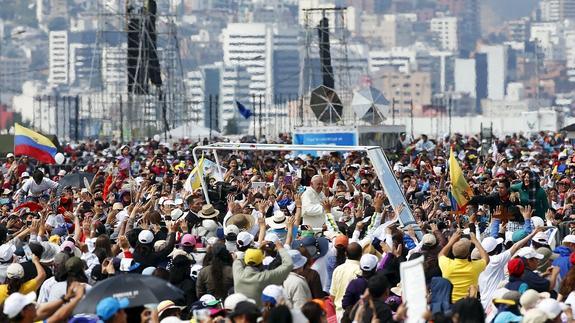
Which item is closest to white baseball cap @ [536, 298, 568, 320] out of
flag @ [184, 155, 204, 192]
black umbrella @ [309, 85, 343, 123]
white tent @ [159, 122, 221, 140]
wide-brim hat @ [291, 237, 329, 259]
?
wide-brim hat @ [291, 237, 329, 259]

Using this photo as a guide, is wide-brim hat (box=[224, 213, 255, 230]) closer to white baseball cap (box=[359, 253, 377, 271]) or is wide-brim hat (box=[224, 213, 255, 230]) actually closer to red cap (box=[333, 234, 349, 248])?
red cap (box=[333, 234, 349, 248])

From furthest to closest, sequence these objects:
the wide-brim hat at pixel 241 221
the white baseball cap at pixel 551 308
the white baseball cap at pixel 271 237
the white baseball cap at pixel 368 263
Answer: the wide-brim hat at pixel 241 221, the white baseball cap at pixel 271 237, the white baseball cap at pixel 368 263, the white baseball cap at pixel 551 308

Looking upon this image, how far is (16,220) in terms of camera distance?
796 inches

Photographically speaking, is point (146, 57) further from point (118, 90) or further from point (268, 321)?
point (268, 321)

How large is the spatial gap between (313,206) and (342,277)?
5156 mm

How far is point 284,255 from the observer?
14.5 m

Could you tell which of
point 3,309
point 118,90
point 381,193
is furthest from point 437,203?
point 118,90

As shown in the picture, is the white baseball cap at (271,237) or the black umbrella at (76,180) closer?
the white baseball cap at (271,237)

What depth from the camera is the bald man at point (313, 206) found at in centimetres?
1977

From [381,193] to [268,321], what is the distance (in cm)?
876

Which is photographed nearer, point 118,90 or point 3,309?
point 3,309

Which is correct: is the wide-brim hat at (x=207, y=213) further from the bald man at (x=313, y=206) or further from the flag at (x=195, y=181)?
the flag at (x=195, y=181)

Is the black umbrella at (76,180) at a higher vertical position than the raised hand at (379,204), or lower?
lower

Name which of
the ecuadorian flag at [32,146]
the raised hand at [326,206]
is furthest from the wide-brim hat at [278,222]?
the ecuadorian flag at [32,146]
